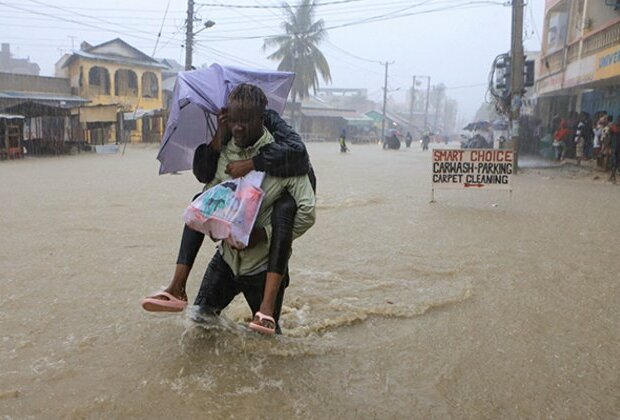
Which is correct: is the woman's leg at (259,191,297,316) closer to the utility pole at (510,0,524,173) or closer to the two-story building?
the utility pole at (510,0,524,173)

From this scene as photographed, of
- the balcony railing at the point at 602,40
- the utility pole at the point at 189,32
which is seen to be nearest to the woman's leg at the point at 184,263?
the balcony railing at the point at 602,40

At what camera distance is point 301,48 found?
44719 mm

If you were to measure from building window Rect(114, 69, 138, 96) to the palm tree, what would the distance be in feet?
39.6


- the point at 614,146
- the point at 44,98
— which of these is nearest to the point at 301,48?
the point at 44,98

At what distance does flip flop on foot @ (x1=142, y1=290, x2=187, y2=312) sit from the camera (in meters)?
2.65

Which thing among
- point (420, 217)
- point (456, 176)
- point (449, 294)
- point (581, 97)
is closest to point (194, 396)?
point (449, 294)

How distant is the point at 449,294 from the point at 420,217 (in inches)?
149

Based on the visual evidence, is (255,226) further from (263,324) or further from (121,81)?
(121,81)

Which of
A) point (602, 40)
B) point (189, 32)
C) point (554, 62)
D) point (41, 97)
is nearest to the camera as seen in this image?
point (602, 40)

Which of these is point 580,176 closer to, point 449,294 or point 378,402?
point 449,294

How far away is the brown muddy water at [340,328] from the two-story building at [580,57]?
30.7 ft

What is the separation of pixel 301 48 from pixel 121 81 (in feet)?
49.1

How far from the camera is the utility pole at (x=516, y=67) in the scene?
1448 centimetres

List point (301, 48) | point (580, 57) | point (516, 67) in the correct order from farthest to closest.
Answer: point (301, 48)
point (580, 57)
point (516, 67)
